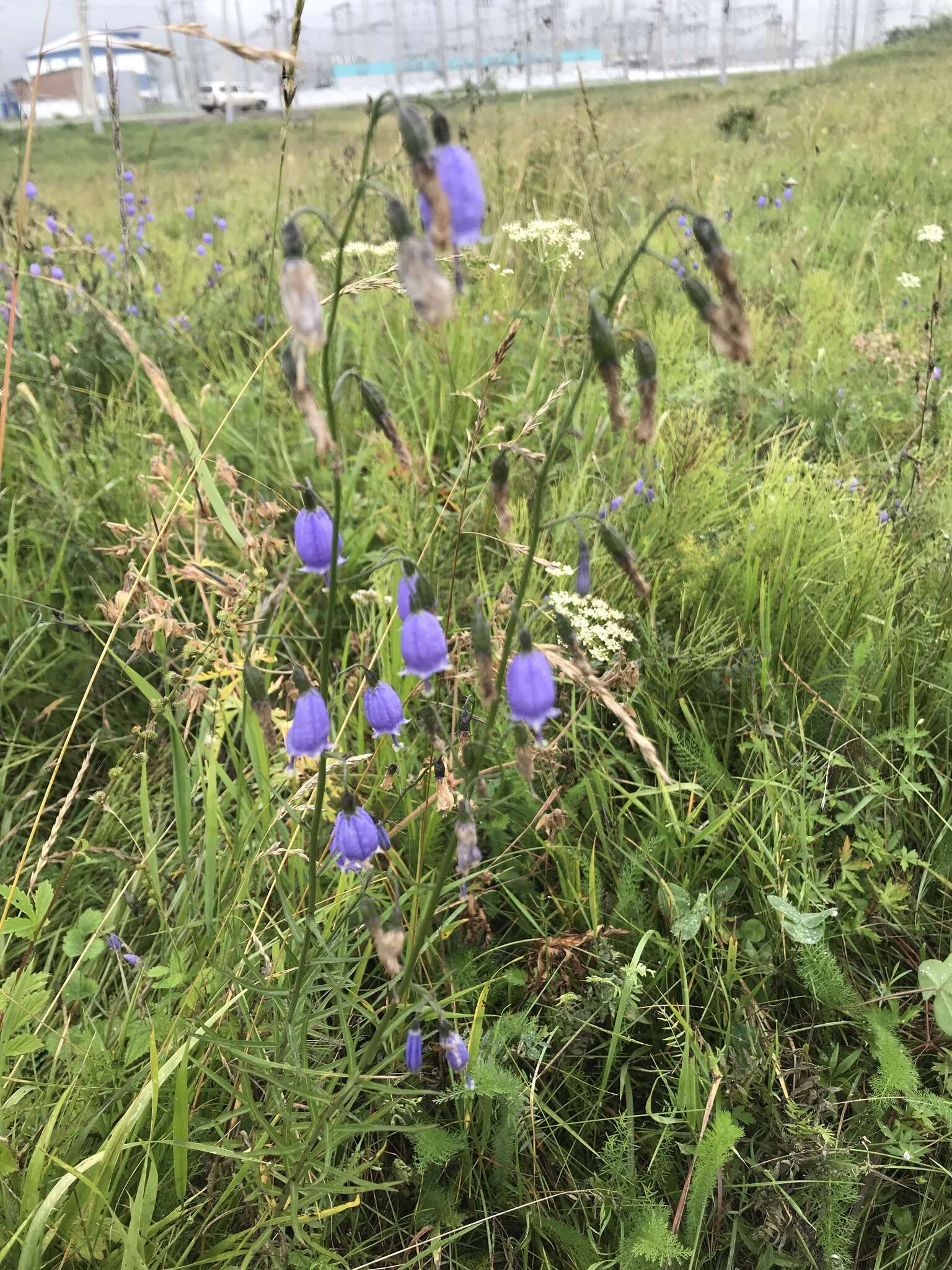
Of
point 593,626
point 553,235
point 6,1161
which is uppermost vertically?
point 553,235

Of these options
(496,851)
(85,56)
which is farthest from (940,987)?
(85,56)

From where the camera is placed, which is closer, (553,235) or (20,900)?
(20,900)

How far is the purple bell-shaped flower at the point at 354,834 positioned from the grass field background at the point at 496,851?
0.17m

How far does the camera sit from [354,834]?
1.39 meters

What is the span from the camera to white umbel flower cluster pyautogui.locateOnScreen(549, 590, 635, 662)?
217 cm

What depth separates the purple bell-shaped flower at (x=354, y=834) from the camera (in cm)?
139

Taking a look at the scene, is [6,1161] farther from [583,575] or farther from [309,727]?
[583,575]

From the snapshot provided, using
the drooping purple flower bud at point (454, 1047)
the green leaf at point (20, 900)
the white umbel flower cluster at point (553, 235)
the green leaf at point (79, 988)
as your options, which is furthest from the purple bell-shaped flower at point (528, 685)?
the white umbel flower cluster at point (553, 235)

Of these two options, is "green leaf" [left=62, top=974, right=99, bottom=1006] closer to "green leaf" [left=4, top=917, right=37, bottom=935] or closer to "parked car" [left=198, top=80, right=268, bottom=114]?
Answer: "green leaf" [left=4, top=917, right=37, bottom=935]

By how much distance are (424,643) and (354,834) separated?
1.21 ft

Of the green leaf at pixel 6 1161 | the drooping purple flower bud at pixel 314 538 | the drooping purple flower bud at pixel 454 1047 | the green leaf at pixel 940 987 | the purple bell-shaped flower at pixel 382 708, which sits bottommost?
the green leaf at pixel 940 987

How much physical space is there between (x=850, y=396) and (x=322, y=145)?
11961 millimetres

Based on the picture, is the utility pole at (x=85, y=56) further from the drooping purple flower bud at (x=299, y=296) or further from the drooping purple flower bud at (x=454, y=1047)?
the drooping purple flower bud at (x=454, y=1047)

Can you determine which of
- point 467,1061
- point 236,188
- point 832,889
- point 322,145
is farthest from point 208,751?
point 322,145
